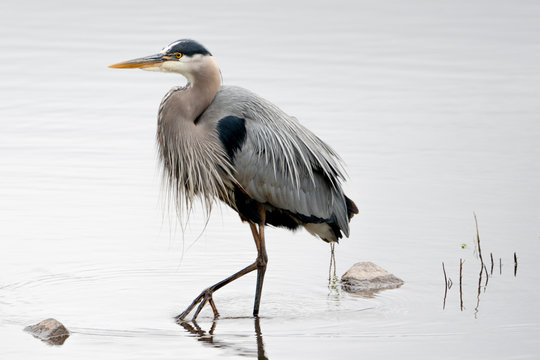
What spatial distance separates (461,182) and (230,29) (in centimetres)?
921

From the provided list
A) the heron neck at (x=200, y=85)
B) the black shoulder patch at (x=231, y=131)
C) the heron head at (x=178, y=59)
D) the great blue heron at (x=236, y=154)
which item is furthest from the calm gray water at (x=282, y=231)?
the heron head at (x=178, y=59)

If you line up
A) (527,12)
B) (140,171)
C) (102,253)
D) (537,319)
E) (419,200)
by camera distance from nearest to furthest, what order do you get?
(537,319) → (102,253) → (419,200) → (140,171) → (527,12)

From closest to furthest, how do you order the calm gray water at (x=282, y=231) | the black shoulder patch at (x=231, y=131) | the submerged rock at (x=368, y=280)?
1. the calm gray water at (x=282, y=231)
2. the black shoulder patch at (x=231, y=131)
3. the submerged rock at (x=368, y=280)

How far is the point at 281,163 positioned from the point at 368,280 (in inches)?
44.9

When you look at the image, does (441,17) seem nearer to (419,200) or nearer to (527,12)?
(527,12)

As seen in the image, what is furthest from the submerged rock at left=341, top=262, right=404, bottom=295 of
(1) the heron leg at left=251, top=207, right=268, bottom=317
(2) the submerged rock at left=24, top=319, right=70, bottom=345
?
(2) the submerged rock at left=24, top=319, right=70, bottom=345

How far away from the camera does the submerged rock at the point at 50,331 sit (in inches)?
273

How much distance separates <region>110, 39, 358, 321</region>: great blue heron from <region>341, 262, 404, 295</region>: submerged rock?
41 cm

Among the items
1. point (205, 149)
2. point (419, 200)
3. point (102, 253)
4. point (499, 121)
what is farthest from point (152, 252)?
point (499, 121)

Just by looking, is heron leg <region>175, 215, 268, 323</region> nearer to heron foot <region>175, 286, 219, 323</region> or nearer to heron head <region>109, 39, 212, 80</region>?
heron foot <region>175, 286, 219, 323</region>

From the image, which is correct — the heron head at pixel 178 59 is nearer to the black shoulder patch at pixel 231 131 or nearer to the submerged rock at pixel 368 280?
the black shoulder patch at pixel 231 131

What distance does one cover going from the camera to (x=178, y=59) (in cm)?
744

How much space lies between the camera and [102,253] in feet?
29.0

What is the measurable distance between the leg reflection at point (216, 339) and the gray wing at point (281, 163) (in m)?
0.87
